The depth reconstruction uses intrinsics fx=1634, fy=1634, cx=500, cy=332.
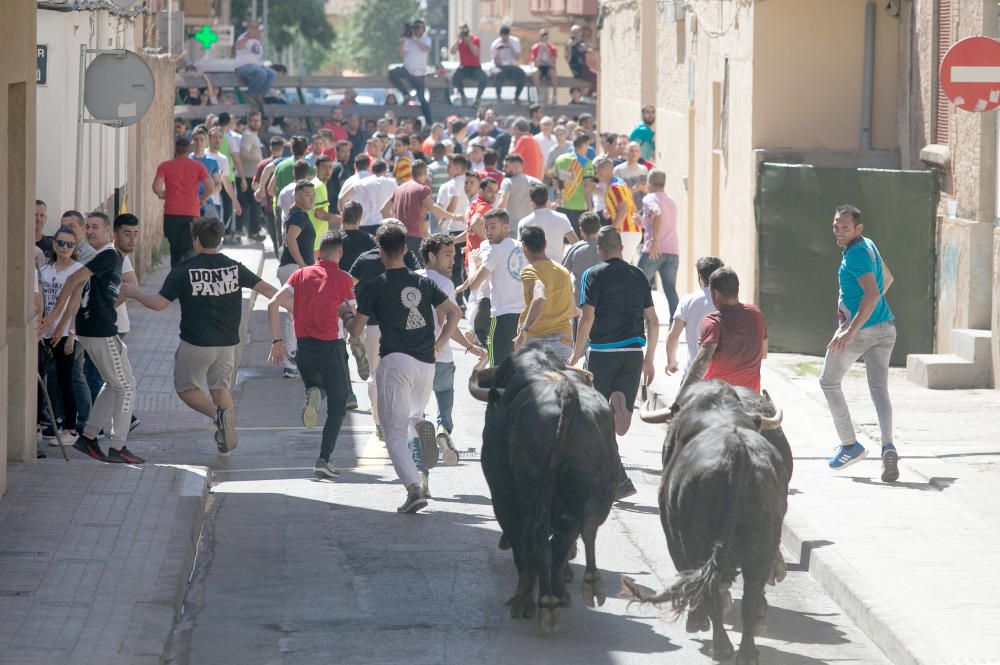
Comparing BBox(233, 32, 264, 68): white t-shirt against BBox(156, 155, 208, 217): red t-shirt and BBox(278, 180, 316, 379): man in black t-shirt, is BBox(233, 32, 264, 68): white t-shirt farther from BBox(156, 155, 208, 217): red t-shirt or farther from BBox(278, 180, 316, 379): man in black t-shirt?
BBox(278, 180, 316, 379): man in black t-shirt

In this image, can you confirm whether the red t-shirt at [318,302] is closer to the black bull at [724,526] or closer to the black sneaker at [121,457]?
the black sneaker at [121,457]

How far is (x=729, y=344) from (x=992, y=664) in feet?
10.0

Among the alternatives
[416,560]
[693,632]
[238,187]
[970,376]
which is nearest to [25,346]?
[416,560]

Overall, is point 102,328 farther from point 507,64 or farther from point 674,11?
point 507,64

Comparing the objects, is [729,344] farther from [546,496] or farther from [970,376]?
[970,376]

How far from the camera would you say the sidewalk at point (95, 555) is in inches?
293

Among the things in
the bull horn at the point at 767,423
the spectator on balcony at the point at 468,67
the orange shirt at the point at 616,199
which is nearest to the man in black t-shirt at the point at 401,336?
the bull horn at the point at 767,423

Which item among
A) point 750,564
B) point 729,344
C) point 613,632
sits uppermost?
point 729,344

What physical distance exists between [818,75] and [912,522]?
9586 mm

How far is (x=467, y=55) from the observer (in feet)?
131

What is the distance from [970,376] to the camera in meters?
14.9

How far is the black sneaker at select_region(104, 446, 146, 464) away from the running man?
5036mm

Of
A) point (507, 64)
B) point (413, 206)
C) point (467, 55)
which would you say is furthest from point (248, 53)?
point (413, 206)

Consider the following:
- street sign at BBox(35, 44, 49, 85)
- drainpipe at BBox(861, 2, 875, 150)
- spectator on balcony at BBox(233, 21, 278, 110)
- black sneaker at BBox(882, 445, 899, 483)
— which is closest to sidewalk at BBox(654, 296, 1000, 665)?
black sneaker at BBox(882, 445, 899, 483)
